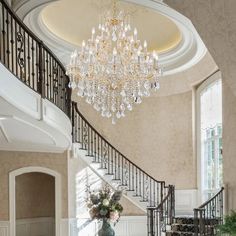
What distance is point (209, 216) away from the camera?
8656mm

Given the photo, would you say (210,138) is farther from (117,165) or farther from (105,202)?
(105,202)

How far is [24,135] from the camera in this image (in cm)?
827

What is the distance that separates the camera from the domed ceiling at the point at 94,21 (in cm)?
1030

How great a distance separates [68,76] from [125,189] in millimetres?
3773

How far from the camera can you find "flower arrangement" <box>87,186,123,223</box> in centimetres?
876

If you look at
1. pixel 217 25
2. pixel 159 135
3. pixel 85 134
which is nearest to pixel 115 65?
pixel 85 134

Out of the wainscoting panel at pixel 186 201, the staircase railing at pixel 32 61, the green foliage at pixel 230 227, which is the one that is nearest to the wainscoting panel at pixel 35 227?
the wainscoting panel at pixel 186 201

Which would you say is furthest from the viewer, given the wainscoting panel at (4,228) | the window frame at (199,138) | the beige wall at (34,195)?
the window frame at (199,138)

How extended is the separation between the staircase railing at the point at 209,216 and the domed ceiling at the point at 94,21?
458cm

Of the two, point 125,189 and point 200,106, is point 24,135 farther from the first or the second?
point 200,106

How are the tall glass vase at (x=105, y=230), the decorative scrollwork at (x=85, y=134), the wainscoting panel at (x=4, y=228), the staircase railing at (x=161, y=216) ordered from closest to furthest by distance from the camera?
1. the tall glass vase at (x=105, y=230)
2. the staircase railing at (x=161, y=216)
3. the wainscoting panel at (x=4, y=228)
4. the decorative scrollwork at (x=85, y=134)

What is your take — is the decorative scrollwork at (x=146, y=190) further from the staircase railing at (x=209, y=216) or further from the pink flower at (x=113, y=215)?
the staircase railing at (x=209, y=216)

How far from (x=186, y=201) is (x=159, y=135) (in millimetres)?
2088

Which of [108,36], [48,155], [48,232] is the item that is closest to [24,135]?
[48,155]
